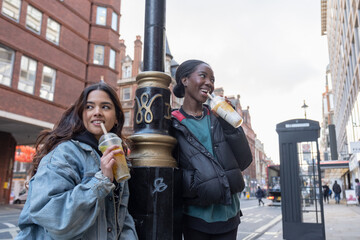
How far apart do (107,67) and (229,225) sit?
66.2 ft

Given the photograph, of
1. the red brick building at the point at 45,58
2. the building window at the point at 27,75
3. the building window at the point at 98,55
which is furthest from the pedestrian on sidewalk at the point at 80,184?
the building window at the point at 98,55

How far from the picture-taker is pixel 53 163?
1.54 m

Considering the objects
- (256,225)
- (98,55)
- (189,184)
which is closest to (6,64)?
(98,55)

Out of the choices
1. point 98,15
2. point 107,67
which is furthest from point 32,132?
point 98,15

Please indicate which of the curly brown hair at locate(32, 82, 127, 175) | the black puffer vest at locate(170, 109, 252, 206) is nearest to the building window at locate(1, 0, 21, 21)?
the curly brown hair at locate(32, 82, 127, 175)


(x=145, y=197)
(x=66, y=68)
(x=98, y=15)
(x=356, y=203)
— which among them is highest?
(x=98, y=15)

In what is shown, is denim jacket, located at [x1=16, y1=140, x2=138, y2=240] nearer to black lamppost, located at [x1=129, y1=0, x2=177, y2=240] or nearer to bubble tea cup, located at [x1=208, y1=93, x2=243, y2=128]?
black lamppost, located at [x1=129, y1=0, x2=177, y2=240]

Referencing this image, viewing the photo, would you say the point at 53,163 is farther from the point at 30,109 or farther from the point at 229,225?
the point at 30,109

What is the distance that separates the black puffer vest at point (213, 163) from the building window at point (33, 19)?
17331 mm

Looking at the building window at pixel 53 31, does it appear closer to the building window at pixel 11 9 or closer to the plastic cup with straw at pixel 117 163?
the building window at pixel 11 9

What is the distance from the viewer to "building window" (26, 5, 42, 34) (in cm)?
1641

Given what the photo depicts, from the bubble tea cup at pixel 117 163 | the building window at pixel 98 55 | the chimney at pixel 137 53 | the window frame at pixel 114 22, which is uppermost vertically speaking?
the chimney at pixel 137 53

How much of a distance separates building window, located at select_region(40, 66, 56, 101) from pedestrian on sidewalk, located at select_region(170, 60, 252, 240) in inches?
646

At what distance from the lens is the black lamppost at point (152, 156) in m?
1.97
